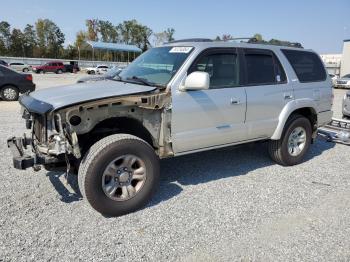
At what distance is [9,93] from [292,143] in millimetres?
11288

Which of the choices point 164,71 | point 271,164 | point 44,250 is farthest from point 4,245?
point 271,164

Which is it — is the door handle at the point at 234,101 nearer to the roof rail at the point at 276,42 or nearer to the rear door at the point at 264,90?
the rear door at the point at 264,90

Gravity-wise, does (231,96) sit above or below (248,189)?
above

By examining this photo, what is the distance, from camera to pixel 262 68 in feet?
16.8

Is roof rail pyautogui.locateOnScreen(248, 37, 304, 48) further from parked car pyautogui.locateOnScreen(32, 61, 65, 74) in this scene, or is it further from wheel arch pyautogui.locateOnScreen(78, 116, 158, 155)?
parked car pyautogui.locateOnScreen(32, 61, 65, 74)

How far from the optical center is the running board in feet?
22.5

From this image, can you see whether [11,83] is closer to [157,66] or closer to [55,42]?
[157,66]

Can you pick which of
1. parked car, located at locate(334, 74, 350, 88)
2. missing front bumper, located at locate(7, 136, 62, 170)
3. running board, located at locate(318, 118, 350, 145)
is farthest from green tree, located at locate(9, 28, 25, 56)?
missing front bumper, located at locate(7, 136, 62, 170)

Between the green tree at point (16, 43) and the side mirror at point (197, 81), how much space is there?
79.4 meters

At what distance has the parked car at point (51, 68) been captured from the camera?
144 feet

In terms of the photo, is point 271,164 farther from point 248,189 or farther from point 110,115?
point 110,115

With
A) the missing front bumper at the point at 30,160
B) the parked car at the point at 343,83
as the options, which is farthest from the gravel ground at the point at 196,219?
the parked car at the point at 343,83

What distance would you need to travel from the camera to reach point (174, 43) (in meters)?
4.99

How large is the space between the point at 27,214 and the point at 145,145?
1.53 m
